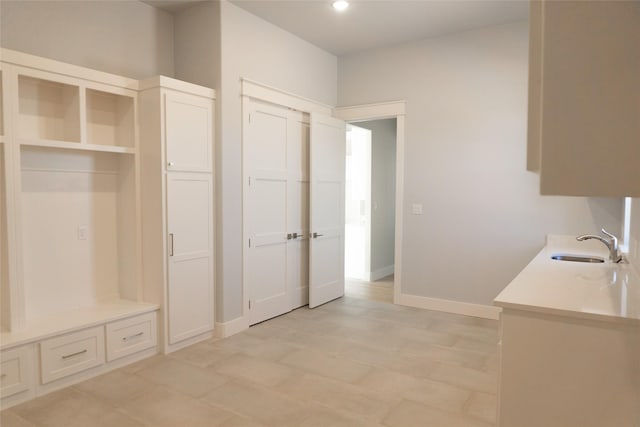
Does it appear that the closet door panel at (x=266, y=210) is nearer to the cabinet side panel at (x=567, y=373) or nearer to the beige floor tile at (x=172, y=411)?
the beige floor tile at (x=172, y=411)

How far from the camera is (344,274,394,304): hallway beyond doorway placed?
5.37 m

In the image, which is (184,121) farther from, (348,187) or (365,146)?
(348,187)

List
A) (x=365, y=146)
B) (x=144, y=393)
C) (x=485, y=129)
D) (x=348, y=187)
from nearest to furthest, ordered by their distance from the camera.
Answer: (x=144, y=393)
(x=485, y=129)
(x=365, y=146)
(x=348, y=187)

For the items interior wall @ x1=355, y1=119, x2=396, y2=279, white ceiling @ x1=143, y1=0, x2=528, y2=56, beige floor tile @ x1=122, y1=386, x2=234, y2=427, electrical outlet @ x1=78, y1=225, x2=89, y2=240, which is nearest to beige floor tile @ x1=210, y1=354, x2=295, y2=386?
beige floor tile @ x1=122, y1=386, x2=234, y2=427

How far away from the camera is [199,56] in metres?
3.88

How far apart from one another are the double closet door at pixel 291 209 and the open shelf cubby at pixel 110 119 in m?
0.99

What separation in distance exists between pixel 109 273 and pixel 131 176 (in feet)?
2.74

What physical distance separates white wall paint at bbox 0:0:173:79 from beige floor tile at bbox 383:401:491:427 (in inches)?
132

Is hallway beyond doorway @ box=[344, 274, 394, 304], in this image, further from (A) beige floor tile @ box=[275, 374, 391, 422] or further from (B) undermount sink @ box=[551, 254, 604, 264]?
(A) beige floor tile @ box=[275, 374, 391, 422]

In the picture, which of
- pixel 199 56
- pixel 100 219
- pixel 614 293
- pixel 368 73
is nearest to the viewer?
pixel 614 293

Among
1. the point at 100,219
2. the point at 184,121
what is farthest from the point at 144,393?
the point at 184,121

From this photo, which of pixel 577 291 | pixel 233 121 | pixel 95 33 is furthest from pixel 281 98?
pixel 577 291

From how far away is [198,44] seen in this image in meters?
3.88

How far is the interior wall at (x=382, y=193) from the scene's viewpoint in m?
6.46
